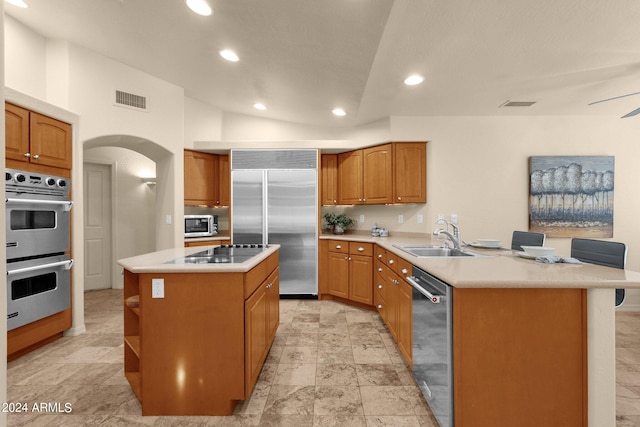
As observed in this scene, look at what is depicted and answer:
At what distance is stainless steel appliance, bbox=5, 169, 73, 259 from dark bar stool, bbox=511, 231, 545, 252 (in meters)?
4.51

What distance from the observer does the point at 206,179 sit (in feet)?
14.2

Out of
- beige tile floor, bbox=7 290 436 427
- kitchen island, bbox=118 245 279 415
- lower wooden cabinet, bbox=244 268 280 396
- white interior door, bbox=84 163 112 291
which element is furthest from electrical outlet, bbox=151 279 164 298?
white interior door, bbox=84 163 112 291

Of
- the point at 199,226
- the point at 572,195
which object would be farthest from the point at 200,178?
the point at 572,195

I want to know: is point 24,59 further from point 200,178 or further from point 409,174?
point 409,174

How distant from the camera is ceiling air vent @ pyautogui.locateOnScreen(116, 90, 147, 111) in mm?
3295

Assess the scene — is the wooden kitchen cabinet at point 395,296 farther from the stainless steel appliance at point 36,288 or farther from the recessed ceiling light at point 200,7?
the stainless steel appliance at point 36,288

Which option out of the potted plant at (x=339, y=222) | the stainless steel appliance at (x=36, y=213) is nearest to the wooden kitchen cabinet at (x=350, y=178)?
the potted plant at (x=339, y=222)

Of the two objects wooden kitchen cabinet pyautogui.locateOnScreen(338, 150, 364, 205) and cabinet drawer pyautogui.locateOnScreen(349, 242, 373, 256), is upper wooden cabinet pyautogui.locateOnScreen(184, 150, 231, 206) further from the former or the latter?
cabinet drawer pyautogui.locateOnScreen(349, 242, 373, 256)

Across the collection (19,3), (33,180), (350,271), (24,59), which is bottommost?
(350,271)

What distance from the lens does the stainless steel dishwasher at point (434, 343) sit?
1453 mm

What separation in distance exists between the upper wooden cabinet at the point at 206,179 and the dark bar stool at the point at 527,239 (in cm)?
371

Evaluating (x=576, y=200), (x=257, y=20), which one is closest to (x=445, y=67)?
(x=257, y=20)

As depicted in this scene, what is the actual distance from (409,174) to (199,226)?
121 inches

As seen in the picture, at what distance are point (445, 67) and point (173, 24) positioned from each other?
2.38 meters
